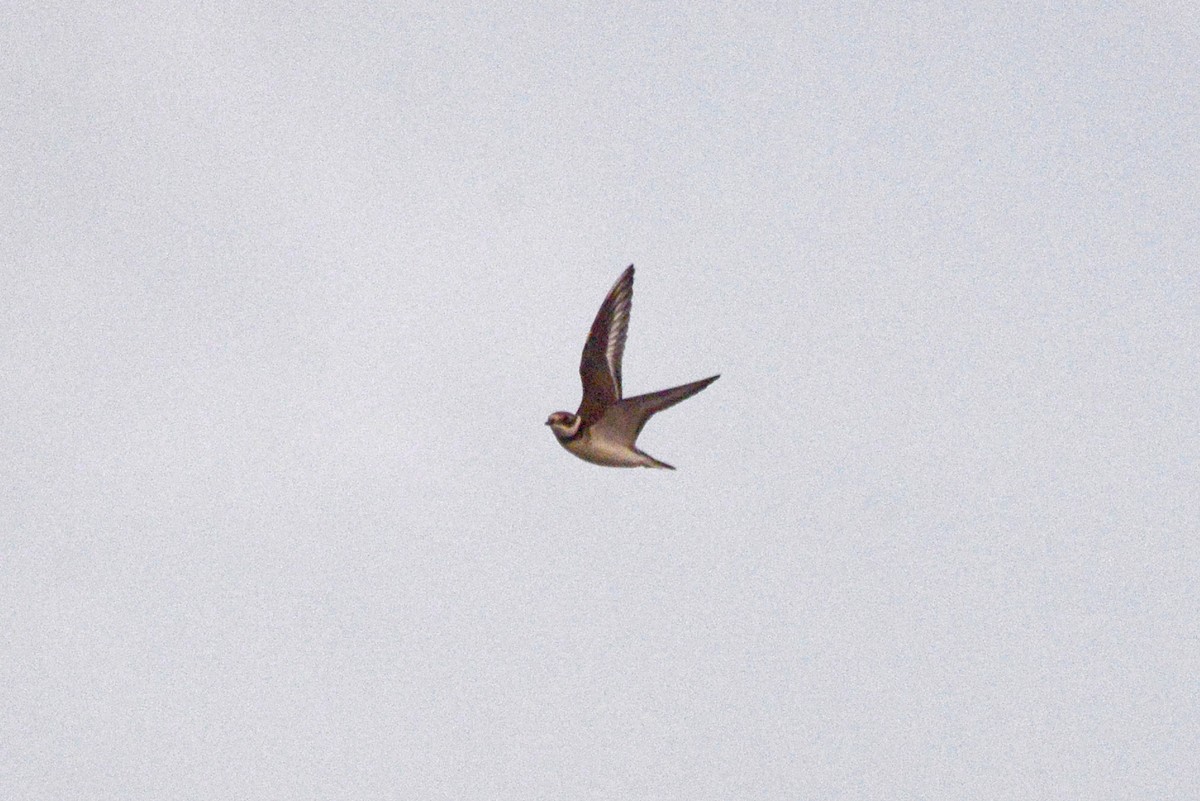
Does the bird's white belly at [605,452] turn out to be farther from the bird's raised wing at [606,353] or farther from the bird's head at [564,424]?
the bird's raised wing at [606,353]

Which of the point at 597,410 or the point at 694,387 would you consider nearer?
the point at 694,387

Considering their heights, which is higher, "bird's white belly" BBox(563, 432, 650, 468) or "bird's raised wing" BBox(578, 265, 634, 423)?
"bird's raised wing" BBox(578, 265, 634, 423)

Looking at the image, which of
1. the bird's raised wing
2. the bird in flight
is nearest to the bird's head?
the bird in flight

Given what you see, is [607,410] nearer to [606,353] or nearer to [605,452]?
[605,452]

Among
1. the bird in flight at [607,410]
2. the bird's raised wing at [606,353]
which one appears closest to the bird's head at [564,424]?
the bird in flight at [607,410]

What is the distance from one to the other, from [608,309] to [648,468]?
10.5ft

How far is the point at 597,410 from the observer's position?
2067 centimetres

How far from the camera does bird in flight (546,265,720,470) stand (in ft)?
66.9

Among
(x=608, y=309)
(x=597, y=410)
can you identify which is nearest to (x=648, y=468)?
(x=597, y=410)

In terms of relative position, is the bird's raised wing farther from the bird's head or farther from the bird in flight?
the bird's head

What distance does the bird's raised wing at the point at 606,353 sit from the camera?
20.5 m

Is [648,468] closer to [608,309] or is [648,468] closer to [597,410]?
[597,410]

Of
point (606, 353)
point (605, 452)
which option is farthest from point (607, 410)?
point (606, 353)

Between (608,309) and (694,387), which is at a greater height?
(608,309)
